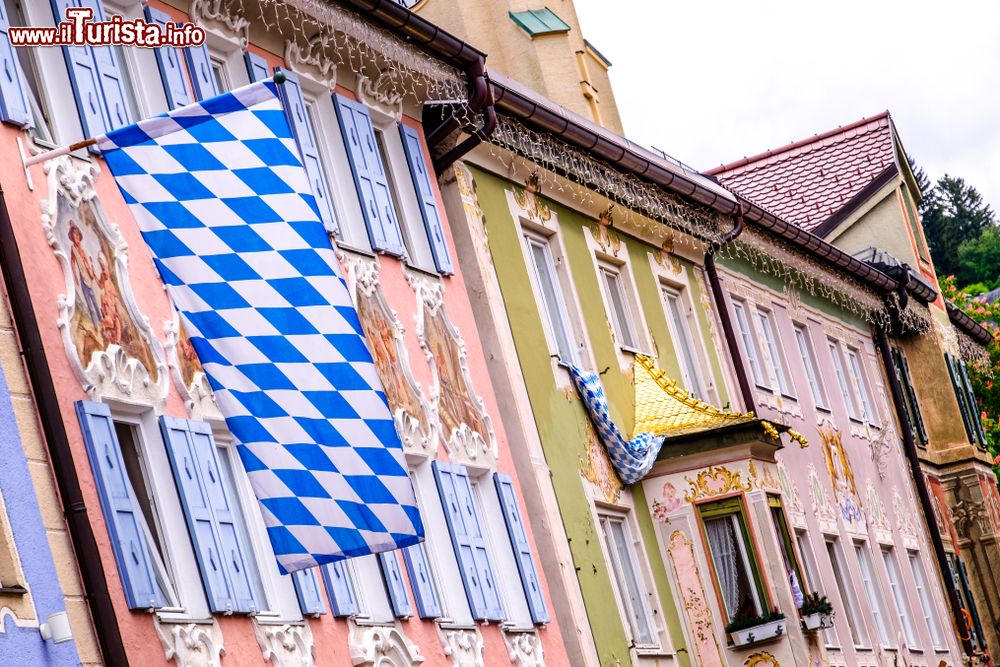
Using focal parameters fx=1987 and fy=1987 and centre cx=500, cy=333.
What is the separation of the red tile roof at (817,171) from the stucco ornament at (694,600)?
668 inches

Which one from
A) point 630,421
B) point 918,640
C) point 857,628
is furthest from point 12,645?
point 918,640

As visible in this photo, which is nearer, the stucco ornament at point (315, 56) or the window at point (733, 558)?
the stucco ornament at point (315, 56)

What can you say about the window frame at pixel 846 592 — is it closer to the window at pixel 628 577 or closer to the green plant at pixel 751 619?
the green plant at pixel 751 619

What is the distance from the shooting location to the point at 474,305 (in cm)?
1877

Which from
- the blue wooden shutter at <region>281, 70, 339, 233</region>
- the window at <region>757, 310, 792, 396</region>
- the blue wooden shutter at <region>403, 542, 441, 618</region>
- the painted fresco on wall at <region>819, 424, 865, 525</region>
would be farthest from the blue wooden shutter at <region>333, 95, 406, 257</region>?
the painted fresco on wall at <region>819, 424, 865, 525</region>

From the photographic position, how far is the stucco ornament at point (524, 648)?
16891 mm

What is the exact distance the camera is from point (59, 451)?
1117 cm

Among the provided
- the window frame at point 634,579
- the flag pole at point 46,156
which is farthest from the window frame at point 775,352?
the flag pole at point 46,156

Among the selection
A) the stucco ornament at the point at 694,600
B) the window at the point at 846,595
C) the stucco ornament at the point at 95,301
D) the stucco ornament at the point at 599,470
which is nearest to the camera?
the stucco ornament at the point at 95,301

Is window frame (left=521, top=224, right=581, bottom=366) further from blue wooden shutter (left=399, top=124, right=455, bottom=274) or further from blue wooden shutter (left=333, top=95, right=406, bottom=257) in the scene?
blue wooden shutter (left=333, top=95, right=406, bottom=257)

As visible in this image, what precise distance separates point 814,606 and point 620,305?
408 cm

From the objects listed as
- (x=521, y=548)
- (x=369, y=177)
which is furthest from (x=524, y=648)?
(x=369, y=177)

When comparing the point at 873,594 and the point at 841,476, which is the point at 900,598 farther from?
the point at 841,476

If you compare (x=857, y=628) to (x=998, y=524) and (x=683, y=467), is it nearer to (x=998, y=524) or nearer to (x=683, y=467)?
(x=683, y=467)
